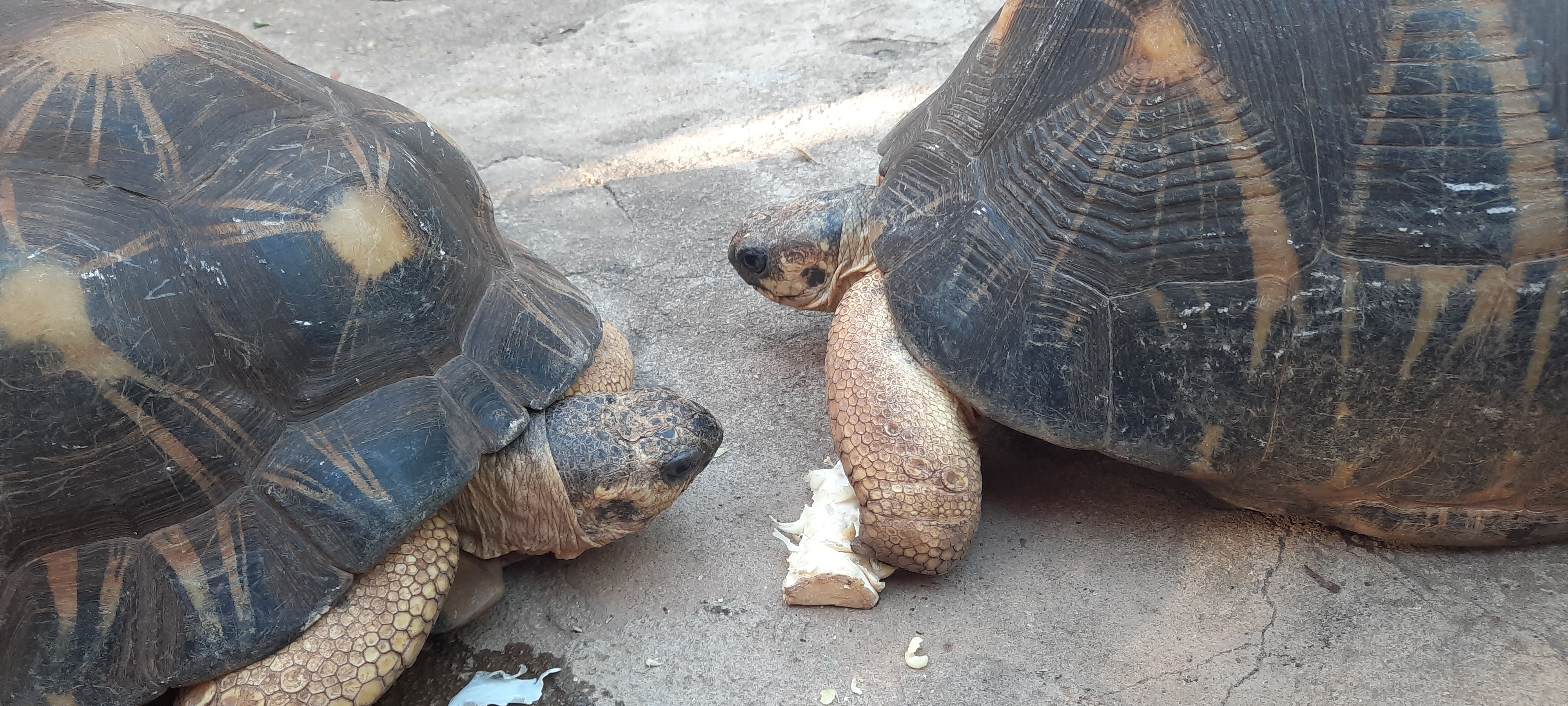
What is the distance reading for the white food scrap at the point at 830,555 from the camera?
7.39 ft

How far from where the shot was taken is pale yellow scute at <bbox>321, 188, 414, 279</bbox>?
2.06m

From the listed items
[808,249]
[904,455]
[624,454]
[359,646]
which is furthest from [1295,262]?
[359,646]

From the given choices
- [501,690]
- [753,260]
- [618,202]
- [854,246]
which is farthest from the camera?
[618,202]

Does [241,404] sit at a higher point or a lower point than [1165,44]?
lower

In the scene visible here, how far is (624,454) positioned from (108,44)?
1.37 m

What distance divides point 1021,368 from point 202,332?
164 cm

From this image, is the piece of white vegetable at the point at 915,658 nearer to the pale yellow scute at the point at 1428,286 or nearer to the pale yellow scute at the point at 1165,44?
the pale yellow scute at the point at 1428,286

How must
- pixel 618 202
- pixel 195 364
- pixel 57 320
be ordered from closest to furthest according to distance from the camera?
pixel 57 320 → pixel 195 364 → pixel 618 202

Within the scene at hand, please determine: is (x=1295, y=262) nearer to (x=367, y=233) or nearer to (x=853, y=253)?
(x=853, y=253)

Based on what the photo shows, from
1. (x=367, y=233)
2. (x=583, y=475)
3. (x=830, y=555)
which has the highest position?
(x=367, y=233)

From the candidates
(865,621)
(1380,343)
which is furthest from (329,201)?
(1380,343)

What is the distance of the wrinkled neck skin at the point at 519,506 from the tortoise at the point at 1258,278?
2.15ft

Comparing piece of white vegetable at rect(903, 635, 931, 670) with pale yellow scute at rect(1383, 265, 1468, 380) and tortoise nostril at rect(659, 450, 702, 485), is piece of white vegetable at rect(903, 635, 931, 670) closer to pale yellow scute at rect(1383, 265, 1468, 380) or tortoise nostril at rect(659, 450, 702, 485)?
tortoise nostril at rect(659, 450, 702, 485)

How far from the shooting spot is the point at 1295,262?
2.02m
